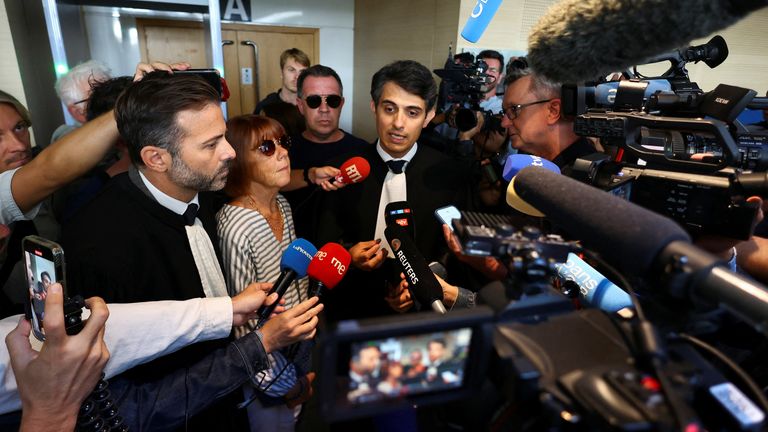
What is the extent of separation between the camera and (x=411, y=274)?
1.30 meters

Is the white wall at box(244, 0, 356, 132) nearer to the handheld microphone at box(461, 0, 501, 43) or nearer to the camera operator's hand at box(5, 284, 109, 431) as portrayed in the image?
the handheld microphone at box(461, 0, 501, 43)

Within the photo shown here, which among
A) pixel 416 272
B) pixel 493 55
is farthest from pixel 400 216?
pixel 493 55

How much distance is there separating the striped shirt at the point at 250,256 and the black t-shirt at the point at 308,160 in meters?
0.56

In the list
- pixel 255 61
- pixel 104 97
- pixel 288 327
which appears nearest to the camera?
pixel 288 327

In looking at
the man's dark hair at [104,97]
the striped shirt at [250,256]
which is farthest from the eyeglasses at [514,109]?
the man's dark hair at [104,97]

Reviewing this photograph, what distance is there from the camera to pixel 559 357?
0.50m

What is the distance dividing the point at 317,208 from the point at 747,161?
166 cm

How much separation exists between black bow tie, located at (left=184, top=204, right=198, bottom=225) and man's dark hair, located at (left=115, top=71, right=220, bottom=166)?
174mm

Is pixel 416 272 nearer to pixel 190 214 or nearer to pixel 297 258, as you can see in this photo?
pixel 297 258

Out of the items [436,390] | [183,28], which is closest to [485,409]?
[436,390]

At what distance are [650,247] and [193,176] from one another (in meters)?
1.25

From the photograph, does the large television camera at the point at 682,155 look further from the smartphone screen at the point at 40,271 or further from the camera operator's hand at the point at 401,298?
the smartphone screen at the point at 40,271

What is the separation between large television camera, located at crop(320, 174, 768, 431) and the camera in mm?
429

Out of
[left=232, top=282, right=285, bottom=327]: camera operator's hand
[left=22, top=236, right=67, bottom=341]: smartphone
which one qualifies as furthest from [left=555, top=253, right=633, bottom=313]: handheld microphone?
[left=22, top=236, right=67, bottom=341]: smartphone
